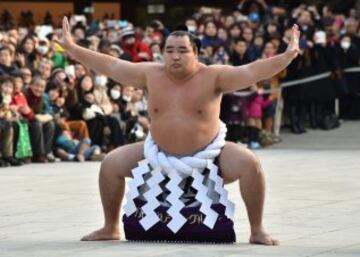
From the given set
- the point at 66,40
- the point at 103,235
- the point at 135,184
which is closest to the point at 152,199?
the point at 135,184

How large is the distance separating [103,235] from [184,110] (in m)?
1.00

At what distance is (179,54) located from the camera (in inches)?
357

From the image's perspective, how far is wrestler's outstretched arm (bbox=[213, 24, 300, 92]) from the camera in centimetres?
870

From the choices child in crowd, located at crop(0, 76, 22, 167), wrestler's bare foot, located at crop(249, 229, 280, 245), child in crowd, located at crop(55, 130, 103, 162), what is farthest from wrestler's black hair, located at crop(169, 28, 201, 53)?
child in crowd, located at crop(55, 130, 103, 162)

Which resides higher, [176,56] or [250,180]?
[176,56]

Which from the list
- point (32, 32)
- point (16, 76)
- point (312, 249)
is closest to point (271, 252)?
point (312, 249)

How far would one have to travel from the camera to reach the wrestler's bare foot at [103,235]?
9.11m

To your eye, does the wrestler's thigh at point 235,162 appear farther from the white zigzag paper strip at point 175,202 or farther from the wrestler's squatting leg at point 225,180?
the white zigzag paper strip at point 175,202

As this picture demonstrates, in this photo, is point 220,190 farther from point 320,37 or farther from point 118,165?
point 320,37

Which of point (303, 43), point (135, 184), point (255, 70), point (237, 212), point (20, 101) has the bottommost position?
point (237, 212)

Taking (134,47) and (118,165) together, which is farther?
(134,47)

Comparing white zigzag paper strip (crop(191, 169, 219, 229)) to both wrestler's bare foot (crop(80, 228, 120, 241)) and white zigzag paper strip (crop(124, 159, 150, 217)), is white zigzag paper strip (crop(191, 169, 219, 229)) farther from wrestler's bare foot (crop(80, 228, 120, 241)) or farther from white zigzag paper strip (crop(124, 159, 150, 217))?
wrestler's bare foot (crop(80, 228, 120, 241))

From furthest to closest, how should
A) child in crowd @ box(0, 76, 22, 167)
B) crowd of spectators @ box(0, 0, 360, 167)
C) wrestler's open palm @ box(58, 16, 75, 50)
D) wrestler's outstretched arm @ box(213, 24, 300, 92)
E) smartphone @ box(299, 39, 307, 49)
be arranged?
smartphone @ box(299, 39, 307, 49) < crowd of spectators @ box(0, 0, 360, 167) < child in crowd @ box(0, 76, 22, 167) < wrestler's open palm @ box(58, 16, 75, 50) < wrestler's outstretched arm @ box(213, 24, 300, 92)

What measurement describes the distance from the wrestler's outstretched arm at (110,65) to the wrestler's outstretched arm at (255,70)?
1.76ft
